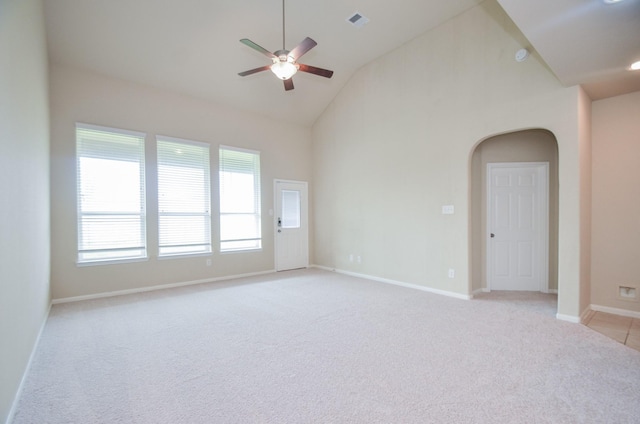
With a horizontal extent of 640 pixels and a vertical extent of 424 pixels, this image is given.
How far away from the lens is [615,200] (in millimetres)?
3791

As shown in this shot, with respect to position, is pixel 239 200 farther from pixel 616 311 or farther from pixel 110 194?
pixel 616 311

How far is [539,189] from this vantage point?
4.77 meters

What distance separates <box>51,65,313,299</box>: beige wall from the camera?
4.30 metres

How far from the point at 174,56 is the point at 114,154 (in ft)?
6.00

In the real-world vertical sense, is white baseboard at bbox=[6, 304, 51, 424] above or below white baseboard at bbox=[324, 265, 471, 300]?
above

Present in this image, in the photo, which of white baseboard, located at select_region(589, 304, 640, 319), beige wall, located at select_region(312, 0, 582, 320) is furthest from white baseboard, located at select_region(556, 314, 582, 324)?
white baseboard, located at select_region(589, 304, 640, 319)

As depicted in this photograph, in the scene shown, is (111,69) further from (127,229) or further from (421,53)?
(421,53)

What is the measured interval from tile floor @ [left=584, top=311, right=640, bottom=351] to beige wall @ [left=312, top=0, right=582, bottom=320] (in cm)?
25

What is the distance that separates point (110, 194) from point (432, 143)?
523cm

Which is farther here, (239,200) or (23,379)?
(239,200)

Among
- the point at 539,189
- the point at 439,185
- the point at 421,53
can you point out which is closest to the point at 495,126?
the point at 439,185

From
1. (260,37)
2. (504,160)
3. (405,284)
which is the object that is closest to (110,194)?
(260,37)

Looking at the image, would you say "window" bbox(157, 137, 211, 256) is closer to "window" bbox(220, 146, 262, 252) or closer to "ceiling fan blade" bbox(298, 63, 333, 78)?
"window" bbox(220, 146, 262, 252)

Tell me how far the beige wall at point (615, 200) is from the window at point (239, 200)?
5.55 meters
